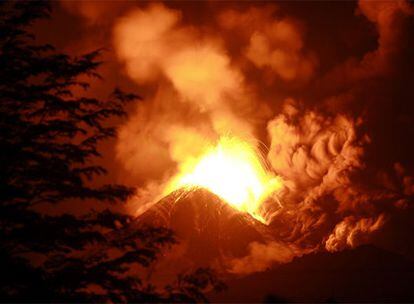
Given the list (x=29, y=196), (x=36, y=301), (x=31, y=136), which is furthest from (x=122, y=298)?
(x=31, y=136)

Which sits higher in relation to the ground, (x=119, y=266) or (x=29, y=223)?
(x=29, y=223)

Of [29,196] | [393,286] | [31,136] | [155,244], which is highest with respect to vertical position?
[393,286]

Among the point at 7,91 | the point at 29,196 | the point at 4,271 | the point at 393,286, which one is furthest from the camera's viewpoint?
the point at 393,286

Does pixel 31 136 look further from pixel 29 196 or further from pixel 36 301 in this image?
pixel 36 301

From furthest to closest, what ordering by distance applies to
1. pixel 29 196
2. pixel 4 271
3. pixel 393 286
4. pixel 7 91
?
1. pixel 393 286
2. pixel 7 91
3. pixel 29 196
4. pixel 4 271

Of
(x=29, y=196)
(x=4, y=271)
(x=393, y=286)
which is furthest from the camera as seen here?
(x=393, y=286)

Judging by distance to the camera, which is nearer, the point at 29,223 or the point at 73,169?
the point at 29,223

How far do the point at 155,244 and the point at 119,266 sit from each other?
724 millimetres

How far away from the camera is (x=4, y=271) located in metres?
8.73

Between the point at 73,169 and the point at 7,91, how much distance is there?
1.85 m

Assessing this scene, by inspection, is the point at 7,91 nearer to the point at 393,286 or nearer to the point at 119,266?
the point at 119,266

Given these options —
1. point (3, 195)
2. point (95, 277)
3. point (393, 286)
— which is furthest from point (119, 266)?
point (393, 286)

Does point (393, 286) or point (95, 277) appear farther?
point (393, 286)

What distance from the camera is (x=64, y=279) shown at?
360 inches
